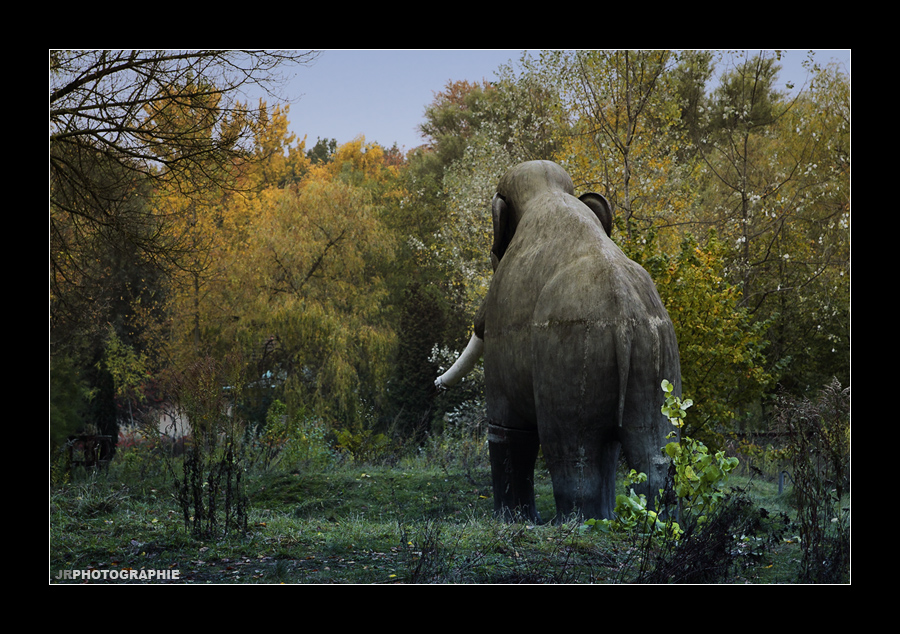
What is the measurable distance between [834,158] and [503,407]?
12.1m

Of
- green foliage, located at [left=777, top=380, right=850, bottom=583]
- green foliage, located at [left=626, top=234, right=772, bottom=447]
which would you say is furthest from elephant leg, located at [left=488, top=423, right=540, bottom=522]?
green foliage, located at [left=626, top=234, right=772, bottom=447]

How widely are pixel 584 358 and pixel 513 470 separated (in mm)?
1406

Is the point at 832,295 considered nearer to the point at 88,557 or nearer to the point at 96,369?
the point at 88,557

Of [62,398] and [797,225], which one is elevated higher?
[797,225]

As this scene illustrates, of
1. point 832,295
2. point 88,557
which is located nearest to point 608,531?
point 88,557

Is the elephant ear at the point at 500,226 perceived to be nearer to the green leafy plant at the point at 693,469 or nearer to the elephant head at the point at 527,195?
the elephant head at the point at 527,195

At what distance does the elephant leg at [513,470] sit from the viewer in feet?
19.4

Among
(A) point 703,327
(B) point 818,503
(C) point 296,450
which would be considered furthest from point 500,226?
(C) point 296,450

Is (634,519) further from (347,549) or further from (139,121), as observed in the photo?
(139,121)

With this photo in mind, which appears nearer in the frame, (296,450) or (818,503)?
(818,503)

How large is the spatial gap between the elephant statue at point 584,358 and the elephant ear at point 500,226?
28.5 inches

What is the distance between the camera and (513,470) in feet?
19.6

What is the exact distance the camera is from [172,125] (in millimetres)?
7199

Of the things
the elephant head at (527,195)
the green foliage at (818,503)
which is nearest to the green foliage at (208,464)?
the elephant head at (527,195)
